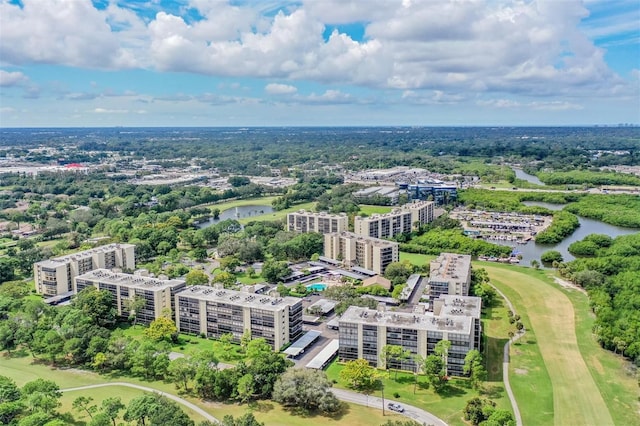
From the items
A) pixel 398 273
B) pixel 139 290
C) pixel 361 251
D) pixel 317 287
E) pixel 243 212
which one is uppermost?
pixel 139 290

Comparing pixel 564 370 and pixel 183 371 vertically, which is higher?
pixel 183 371

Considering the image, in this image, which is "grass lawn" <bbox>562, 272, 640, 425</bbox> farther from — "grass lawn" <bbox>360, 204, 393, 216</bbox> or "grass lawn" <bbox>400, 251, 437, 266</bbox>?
"grass lawn" <bbox>360, 204, 393, 216</bbox>

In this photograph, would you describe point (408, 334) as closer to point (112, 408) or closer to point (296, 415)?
point (296, 415)

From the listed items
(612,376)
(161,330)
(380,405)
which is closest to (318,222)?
(161,330)

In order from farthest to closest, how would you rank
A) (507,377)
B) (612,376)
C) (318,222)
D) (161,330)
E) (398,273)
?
(318,222), (398,273), (161,330), (612,376), (507,377)

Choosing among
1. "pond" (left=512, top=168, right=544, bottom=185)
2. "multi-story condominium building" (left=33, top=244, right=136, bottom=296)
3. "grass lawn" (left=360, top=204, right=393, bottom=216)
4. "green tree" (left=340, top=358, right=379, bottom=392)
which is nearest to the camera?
"green tree" (left=340, top=358, right=379, bottom=392)

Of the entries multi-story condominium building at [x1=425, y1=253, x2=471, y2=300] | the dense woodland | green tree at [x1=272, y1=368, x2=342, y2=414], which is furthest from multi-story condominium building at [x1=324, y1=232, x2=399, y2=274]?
green tree at [x1=272, y1=368, x2=342, y2=414]

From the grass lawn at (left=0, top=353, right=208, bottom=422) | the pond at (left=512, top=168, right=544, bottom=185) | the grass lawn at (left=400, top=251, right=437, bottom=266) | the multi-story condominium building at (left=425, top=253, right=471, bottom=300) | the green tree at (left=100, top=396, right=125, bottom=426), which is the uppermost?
the pond at (left=512, top=168, right=544, bottom=185)

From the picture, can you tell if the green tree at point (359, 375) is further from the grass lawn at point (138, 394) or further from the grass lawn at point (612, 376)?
the grass lawn at point (612, 376)
